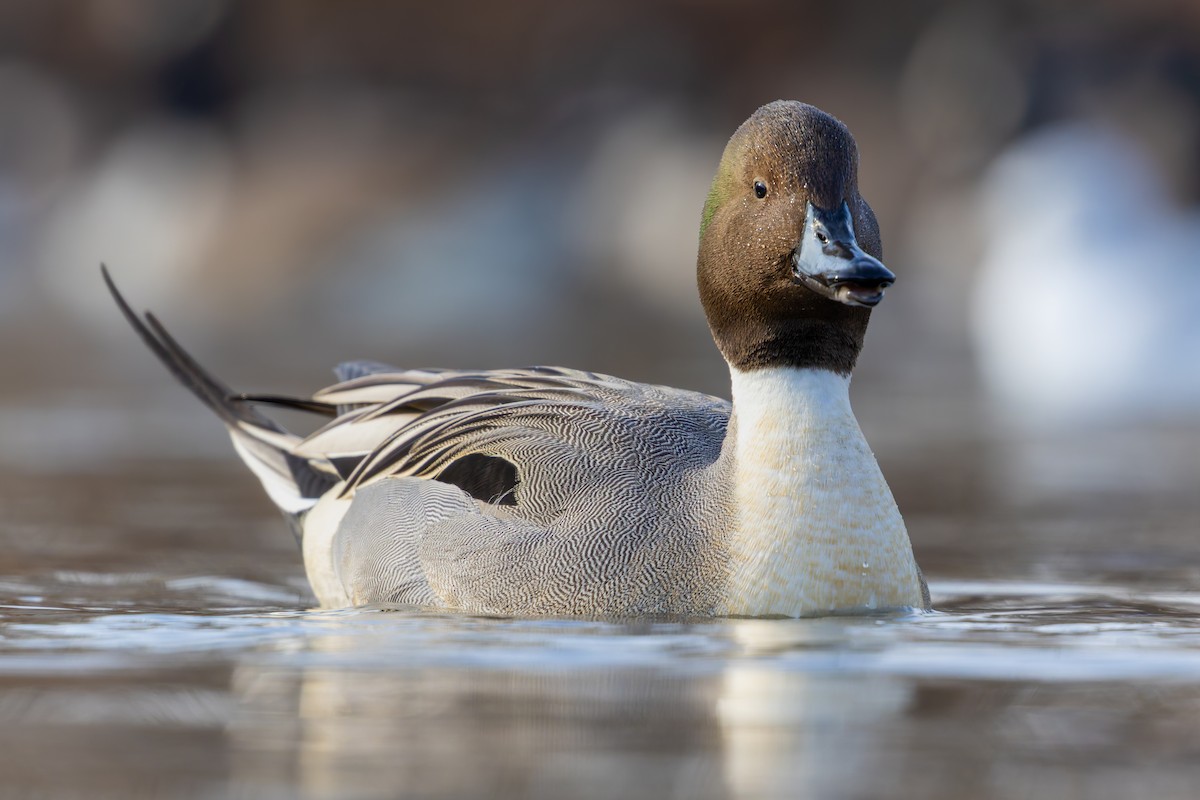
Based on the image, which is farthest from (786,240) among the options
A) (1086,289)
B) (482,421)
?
(1086,289)

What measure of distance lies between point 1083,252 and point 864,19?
1167 centimetres

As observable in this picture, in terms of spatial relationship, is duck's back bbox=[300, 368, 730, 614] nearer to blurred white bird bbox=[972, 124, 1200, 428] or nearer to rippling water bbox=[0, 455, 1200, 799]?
rippling water bbox=[0, 455, 1200, 799]

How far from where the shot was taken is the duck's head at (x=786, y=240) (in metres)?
4.68

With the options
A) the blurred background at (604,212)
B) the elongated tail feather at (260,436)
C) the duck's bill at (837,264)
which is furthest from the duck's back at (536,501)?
the blurred background at (604,212)

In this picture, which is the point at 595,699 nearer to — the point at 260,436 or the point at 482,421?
the point at 482,421

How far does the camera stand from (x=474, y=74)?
29.2 meters

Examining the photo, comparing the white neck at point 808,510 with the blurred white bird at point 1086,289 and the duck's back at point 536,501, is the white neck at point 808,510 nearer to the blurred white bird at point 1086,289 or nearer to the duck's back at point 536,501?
the duck's back at point 536,501

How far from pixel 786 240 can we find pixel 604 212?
65.5 ft

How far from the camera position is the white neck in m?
4.66

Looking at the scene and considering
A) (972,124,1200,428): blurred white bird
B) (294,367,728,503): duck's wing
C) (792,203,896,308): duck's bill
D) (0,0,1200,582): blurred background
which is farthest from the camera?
(972,124,1200,428): blurred white bird

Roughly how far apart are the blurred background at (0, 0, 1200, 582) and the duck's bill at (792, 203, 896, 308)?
1.91 metres

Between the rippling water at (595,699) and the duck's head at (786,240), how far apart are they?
0.69 metres

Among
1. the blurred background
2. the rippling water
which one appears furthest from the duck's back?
the blurred background

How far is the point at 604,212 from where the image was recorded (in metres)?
24.6
